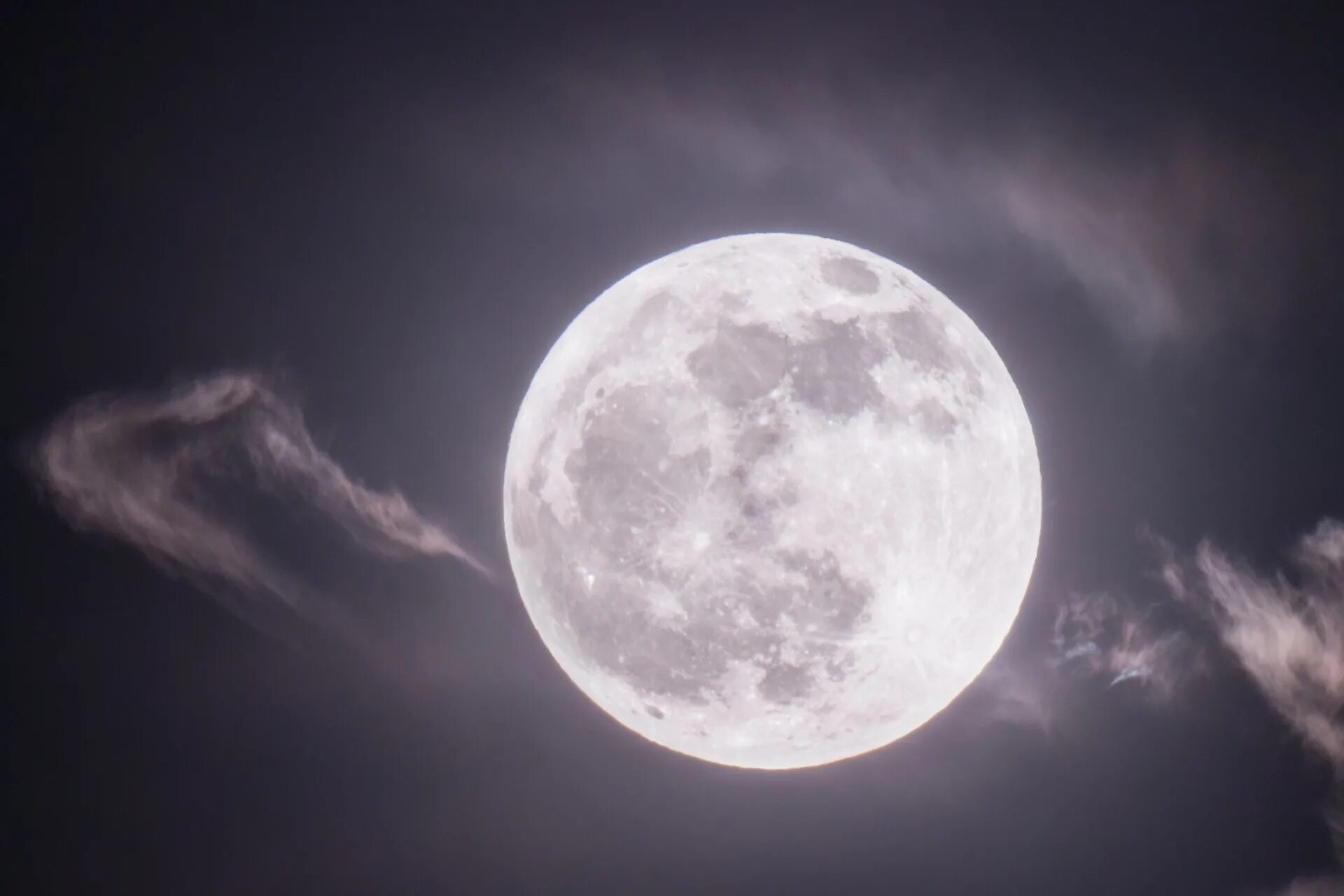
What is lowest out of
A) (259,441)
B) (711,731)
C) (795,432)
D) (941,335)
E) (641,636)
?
(711,731)

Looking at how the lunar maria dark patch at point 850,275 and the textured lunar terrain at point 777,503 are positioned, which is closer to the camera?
the textured lunar terrain at point 777,503

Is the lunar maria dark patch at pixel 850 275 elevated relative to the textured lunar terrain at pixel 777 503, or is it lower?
elevated

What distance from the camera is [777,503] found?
5051 millimetres

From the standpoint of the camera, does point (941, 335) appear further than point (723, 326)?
Yes

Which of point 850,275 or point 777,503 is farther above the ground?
point 850,275

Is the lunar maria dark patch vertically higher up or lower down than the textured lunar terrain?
higher up

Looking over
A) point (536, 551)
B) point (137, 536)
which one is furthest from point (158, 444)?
point (536, 551)

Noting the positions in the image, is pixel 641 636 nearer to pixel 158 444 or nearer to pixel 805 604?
pixel 805 604

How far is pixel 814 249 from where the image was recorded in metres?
6.10

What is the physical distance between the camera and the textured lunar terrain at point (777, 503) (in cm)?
511

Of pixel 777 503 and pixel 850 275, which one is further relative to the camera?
pixel 850 275

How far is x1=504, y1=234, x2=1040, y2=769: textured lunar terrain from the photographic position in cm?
511

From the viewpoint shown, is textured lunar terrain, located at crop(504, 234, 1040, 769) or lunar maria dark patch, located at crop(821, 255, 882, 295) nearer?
textured lunar terrain, located at crop(504, 234, 1040, 769)

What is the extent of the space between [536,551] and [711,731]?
1835 millimetres
